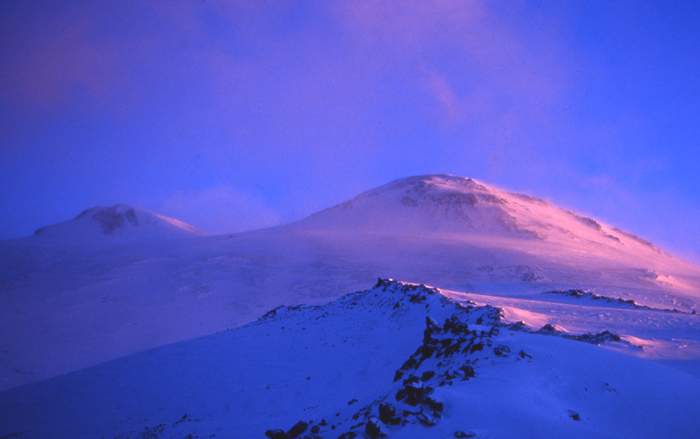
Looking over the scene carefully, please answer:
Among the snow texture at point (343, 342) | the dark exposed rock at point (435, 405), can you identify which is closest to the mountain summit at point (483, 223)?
the snow texture at point (343, 342)

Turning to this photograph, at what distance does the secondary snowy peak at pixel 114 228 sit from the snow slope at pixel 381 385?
9508 centimetres

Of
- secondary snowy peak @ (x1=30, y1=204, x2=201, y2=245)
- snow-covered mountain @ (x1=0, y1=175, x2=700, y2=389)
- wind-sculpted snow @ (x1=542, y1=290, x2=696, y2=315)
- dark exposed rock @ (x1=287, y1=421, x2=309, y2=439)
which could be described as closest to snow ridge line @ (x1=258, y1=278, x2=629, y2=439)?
dark exposed rock @ (x1=287, y1=421, x2=309, y2=439)

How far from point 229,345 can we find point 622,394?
14.0 metres

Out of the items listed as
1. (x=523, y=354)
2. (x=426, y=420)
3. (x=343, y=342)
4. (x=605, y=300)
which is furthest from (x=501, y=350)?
(x=605, y=300)

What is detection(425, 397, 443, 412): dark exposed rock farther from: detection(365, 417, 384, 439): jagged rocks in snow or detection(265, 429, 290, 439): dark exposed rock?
detection(265, 429, 290, 439): dark exposed rock

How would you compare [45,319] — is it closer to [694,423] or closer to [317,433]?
[317,433]

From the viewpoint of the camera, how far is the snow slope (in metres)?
5.34

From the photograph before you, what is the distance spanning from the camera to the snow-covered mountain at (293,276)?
21344mm

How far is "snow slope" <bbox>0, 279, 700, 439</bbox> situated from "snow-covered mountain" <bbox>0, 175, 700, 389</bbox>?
4.78 m

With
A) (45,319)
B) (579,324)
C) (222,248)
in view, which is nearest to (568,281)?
(579,324)

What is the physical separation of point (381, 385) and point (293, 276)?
2649 centimetres

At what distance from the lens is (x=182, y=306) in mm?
26734

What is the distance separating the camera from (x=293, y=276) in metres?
35.1

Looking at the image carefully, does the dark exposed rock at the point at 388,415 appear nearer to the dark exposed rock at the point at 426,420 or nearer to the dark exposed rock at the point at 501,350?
the dark exposed rock at the point at 426,420
